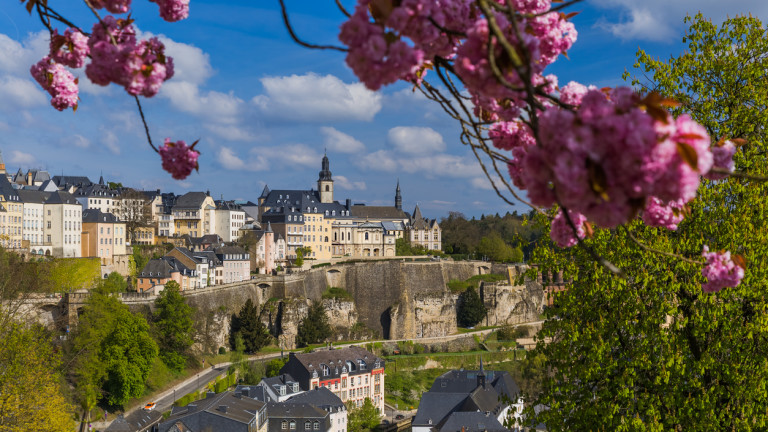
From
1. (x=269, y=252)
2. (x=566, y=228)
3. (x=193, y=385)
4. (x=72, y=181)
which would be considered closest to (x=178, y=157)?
(x=566, y=228)

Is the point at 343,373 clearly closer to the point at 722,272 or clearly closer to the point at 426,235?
the point at 426,235

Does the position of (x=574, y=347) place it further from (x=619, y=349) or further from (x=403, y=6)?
(x=403, y=6)

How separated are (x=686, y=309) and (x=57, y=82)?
308 inches

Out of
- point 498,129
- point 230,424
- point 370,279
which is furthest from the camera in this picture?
point 370,279

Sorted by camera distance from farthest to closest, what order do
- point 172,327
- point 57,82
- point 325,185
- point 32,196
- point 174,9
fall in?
point 325,185 < point 32,196 < point 172,327 < point 57,82 < point 174,9

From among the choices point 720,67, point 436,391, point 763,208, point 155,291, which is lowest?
point 436,391

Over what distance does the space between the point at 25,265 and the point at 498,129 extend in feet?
154

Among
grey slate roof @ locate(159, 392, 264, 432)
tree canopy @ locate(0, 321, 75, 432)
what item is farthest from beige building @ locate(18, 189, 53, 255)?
tree canopy @ locate(0, 321, 75, 432)

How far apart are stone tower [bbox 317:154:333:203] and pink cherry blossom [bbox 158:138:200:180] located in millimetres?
82888

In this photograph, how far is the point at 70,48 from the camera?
337cm

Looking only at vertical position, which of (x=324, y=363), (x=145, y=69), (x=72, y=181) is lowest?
(x=324, y=363)

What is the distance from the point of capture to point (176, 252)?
2229 inches

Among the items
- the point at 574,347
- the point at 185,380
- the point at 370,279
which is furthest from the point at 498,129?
the point at 370,279

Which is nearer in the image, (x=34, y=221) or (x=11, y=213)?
(x=11, y=213)
